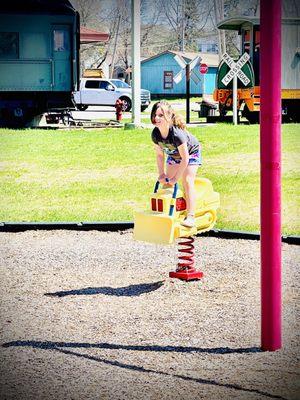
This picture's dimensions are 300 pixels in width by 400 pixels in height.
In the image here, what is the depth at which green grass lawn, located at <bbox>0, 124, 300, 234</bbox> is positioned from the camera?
9547 mm

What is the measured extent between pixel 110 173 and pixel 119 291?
7.35 m

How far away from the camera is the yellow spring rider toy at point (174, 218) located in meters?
5.72

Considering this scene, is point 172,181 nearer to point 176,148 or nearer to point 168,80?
point 176,148

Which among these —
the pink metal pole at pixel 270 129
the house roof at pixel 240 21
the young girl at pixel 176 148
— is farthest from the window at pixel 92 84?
the pink metal pole at pixel 270 129

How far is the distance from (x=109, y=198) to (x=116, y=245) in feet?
10.5

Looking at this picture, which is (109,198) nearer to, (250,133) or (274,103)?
(274,103)

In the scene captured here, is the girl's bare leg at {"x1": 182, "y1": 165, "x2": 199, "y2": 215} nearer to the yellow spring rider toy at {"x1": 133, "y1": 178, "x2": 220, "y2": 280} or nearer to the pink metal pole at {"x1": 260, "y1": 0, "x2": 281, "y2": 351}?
the yellow spring rider toy at {"x1": 133, "y1": 178, "x2": 220, "y2": 280}

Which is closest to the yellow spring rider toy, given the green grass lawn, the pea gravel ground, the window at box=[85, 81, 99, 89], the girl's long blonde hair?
the pea gravel ground

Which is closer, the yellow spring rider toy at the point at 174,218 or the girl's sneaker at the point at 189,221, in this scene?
the yellow spring rider toy at the point at 174,218

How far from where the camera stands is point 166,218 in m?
5.69

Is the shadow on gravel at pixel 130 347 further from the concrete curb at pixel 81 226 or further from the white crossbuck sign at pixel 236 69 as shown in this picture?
the white crossbuck sign at pixel 236 69

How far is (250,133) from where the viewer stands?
1873 cm

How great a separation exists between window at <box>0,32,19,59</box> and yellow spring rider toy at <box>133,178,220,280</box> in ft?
54.8

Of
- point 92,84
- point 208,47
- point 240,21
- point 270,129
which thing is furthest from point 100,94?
point 208,47
